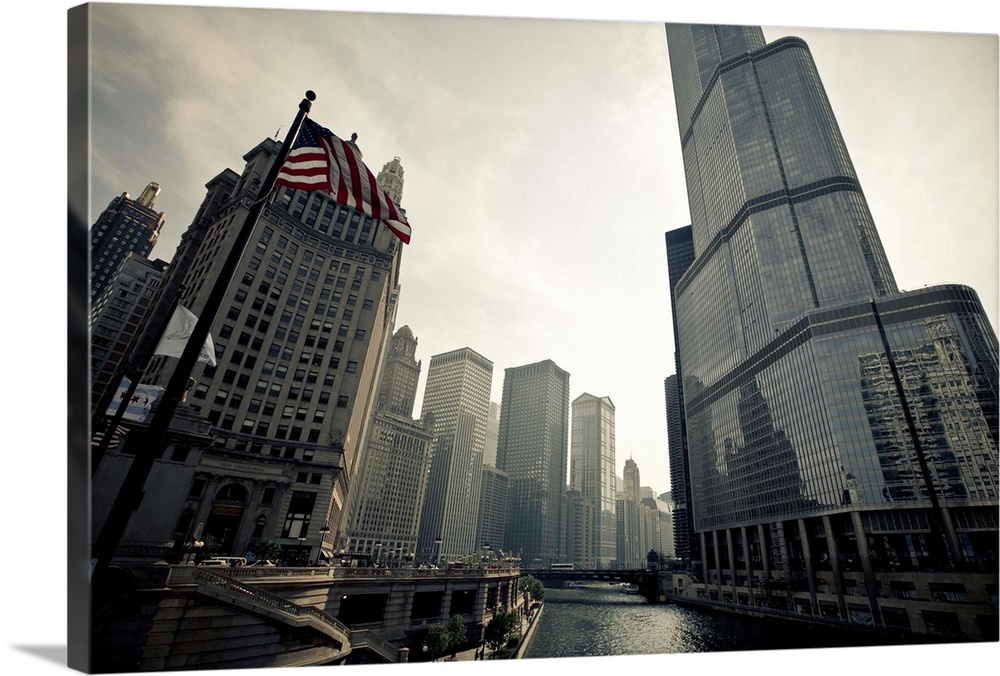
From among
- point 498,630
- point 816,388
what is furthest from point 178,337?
point 816,388

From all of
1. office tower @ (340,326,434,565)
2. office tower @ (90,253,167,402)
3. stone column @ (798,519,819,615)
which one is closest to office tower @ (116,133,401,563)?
office tower @ (90,253,167,402)

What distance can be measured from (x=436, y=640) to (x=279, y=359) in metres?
34.4

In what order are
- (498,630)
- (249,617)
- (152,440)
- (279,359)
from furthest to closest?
(279,359) → (498,630) → (249,617) → (152,440)

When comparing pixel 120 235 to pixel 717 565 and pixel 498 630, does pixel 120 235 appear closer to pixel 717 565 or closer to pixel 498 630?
pixel 498 630

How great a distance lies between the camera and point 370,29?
1973 cm

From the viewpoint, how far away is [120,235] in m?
140

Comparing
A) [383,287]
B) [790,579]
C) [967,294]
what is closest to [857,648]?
[383,287]

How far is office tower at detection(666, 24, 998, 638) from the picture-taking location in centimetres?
6366

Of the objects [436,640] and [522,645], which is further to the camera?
[522,645]

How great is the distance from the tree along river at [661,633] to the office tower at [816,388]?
11.9 meters

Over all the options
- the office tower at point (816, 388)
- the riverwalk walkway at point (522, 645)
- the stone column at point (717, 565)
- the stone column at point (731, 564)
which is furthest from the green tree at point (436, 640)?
the stone column at point (717, 565)

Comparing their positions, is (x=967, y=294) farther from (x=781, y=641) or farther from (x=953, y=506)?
(x=781, y=641)

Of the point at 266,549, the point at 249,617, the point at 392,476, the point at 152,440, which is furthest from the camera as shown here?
the point at 392,476

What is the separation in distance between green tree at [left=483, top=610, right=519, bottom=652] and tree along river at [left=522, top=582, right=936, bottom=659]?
3.39 m
